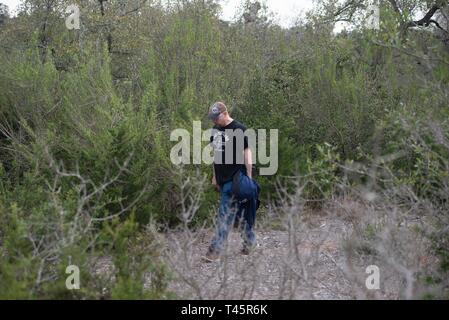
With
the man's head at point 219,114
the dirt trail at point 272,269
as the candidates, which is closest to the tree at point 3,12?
the dirt trail at point 272,269

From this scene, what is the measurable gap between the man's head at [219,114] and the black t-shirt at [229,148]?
5 centimetres

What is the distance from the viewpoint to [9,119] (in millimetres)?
8414

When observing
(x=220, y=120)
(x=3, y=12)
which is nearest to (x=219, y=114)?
(x=220, y=120)

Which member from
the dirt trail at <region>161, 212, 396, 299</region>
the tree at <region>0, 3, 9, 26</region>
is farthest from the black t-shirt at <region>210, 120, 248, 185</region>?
the tree at <region>0, 3, 9, 26</region>

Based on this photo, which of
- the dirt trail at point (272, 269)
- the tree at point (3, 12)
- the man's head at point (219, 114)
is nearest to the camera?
the dirt trail at point (272, 269)

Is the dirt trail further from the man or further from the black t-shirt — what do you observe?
the black t-shirt

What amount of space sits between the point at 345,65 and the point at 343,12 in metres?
5.00

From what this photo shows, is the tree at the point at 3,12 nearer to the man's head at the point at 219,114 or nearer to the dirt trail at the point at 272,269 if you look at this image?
the dirt trail at the point at 272,269

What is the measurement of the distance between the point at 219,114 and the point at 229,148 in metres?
0.36

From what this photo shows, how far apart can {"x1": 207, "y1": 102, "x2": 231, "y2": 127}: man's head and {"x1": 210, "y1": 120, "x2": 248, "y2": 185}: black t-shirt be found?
54 millimetres

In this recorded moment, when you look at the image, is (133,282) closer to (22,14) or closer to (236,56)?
(236,56)

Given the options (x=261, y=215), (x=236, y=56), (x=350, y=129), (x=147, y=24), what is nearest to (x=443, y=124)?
(x=261, y=215)

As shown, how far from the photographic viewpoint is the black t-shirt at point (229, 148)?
→ 5.35m

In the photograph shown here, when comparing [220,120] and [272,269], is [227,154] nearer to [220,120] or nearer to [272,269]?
[220,120]
